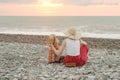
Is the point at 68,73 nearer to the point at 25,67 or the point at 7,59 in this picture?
the point at 25,67

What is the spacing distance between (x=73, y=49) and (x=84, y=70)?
102cm

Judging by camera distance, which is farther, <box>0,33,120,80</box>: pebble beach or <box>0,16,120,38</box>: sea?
<box>0,16,120,38</box>: sea

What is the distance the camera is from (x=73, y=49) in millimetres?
12070

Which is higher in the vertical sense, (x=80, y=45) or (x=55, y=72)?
(x=80, y=45)

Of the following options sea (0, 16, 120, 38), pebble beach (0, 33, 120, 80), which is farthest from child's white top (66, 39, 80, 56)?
sea (0, 16, 120, 38)

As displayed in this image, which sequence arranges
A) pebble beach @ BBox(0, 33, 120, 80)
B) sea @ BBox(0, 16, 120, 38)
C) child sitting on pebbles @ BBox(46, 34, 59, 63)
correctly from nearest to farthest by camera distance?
1. pebble beach @ BBox(0, 33, 120, 80)
2. child sitting on pebbles @ BBox(46, 34, 59, 63)
3. sea @ BBox(0, 16, 120, 38)

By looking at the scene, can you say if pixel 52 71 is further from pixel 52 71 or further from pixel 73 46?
pixel 73 46

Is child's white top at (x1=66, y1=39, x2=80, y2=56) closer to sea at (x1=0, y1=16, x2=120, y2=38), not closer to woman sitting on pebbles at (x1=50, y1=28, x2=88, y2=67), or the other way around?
woman sitting on pebbles at (x1=50, y1=28, x2=88, y2=67)

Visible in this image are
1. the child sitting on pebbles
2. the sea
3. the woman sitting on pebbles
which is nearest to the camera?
the woman sitting on pebbles

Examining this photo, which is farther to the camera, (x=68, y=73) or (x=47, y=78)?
(x=68, y=73)

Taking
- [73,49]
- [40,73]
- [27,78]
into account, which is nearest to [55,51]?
[73,49]

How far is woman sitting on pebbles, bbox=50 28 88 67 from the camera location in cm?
1202

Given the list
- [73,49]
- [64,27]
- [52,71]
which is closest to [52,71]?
[52,71]

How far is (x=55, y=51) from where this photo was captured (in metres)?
12.6
